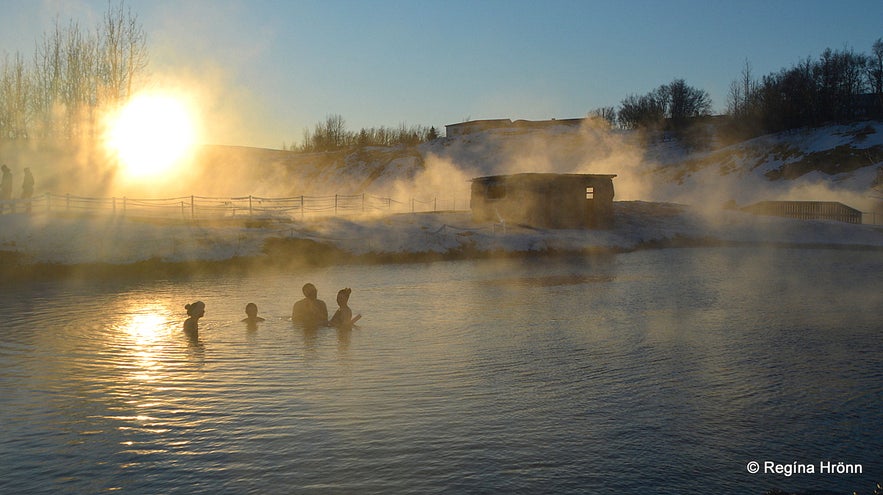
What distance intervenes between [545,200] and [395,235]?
14564 millimetres

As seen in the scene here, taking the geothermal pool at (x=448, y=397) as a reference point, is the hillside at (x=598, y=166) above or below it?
above

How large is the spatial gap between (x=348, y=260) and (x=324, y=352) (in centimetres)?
2391

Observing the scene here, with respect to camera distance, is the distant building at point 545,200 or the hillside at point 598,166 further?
the hillside at point 598,166

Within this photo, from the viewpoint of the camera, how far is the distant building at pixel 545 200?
54.0 metres

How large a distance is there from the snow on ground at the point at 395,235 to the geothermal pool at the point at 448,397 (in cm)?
Result: 1056

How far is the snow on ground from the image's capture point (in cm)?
3369

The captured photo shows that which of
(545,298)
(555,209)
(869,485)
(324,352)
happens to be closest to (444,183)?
(555,209)

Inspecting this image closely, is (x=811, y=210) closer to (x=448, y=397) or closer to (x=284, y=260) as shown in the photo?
(x=284, y=260)

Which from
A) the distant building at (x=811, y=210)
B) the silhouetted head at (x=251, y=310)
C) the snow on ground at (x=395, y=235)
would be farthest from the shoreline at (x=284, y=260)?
the distant building at (x=811, y=210)

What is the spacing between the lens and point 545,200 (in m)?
Result: 54.1

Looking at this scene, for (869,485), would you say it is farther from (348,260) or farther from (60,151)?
(60,151)

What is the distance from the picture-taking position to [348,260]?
1556 inches

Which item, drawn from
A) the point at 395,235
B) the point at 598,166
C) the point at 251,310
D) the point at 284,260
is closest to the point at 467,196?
the point at 598,166

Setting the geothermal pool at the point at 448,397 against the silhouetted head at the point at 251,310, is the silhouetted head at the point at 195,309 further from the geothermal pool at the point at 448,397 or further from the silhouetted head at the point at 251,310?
the silhouetted head at the point at 251,310
